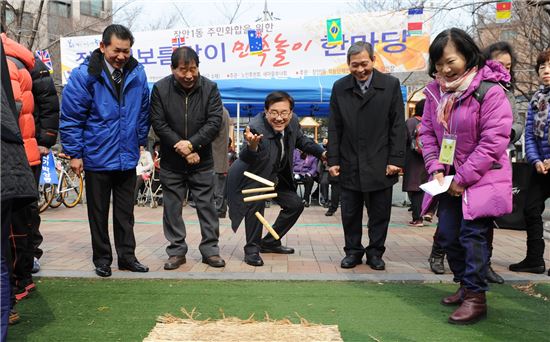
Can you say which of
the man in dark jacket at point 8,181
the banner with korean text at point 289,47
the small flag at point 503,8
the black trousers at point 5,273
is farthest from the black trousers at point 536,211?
the banner with korean text at point 289,47

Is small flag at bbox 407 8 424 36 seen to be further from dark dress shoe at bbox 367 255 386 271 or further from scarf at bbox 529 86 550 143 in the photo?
dark dress shoe at bbox 367 255 386 271

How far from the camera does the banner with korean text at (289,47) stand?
359 inches

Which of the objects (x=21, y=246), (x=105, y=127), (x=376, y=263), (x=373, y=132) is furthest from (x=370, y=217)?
(x=21, y=246)

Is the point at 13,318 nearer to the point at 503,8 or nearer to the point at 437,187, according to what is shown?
the point at 437,187

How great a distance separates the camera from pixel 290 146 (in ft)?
15.9

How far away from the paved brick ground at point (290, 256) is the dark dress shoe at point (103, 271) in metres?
0.08

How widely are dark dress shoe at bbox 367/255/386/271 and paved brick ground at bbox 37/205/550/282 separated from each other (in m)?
0.06

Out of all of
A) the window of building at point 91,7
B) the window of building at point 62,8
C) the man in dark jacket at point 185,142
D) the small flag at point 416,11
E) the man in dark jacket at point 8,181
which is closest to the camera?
the man in dark jacket at point 8,181

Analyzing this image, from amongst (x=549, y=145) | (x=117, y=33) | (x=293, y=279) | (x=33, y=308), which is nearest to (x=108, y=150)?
(x=117, y=33)

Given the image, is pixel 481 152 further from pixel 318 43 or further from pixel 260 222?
pixel 318 43

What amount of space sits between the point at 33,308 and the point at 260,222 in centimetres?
203

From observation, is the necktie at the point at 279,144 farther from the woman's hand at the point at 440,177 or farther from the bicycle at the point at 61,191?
the bicycle at the point at 61,191

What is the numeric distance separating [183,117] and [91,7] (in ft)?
121

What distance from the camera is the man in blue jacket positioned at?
410 centimetres
